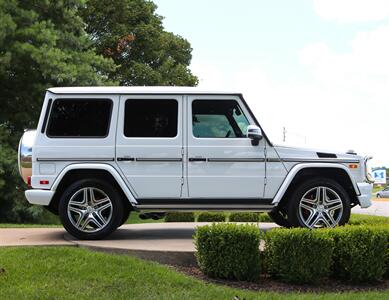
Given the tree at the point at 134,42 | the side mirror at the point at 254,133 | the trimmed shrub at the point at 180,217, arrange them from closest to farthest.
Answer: the side mirror at the point at 254,133, the trimmed shrub at the point at 180,217, the tree at the point at 134,42

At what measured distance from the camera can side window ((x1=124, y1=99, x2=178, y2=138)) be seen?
7441 millimetres

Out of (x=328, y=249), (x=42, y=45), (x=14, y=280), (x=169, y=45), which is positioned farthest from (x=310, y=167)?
(x=169, y=45)

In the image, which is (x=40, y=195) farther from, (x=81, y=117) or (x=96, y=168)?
(x=81, y=117)

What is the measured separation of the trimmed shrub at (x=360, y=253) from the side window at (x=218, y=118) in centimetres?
193

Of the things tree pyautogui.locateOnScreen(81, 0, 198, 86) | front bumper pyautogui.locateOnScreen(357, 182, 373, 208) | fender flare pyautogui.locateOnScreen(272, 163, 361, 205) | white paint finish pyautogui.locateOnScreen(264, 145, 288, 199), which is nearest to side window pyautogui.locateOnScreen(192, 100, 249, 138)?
white paint finish pyautogui.locateOnScreen(264, 145, 288, 199)

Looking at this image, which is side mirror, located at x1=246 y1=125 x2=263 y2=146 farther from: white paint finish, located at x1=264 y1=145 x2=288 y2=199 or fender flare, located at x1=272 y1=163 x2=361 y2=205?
fender flare, located at x1=272 y1=163 x2=361 y2=205

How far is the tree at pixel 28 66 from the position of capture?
15213 mm

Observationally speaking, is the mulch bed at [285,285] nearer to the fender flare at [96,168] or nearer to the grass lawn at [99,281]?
the grass lawn at [99,281]

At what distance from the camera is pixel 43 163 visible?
732 cm

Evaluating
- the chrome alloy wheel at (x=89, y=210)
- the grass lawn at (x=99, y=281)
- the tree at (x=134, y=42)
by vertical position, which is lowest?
the grass lawn at (x=99, y=281)

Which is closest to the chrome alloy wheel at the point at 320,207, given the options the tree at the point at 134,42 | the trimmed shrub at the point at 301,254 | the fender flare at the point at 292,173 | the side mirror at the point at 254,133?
the fender flare at the point at 292,173

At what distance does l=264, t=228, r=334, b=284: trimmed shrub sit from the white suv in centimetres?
130

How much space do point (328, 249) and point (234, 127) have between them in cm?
218

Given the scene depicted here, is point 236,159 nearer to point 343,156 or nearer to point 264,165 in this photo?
point 264,165
